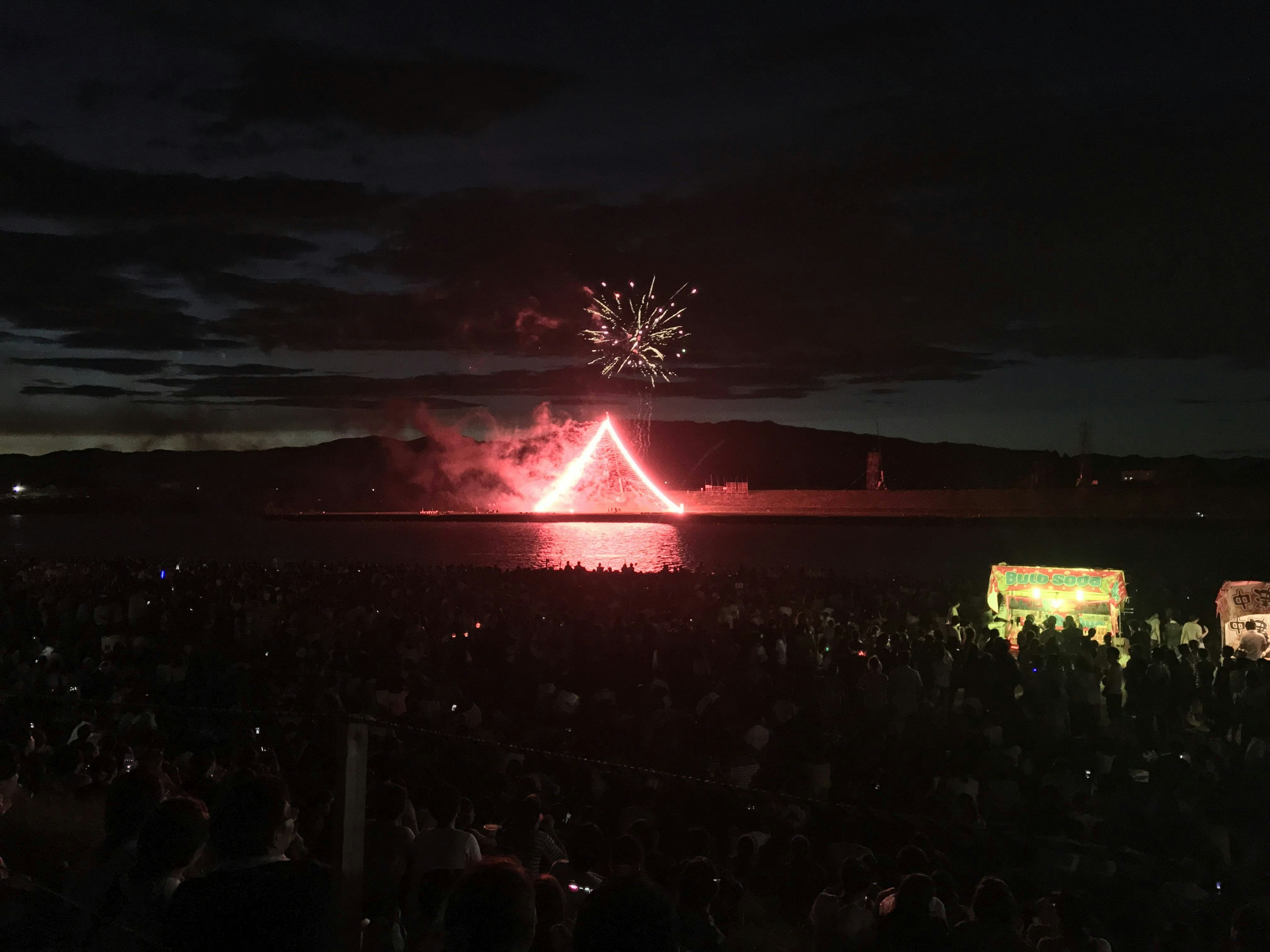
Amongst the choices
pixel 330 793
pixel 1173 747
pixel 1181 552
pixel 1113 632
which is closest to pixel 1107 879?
pixel 1173 747

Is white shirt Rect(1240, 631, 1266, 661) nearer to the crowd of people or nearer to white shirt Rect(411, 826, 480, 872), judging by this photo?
the crowd of people

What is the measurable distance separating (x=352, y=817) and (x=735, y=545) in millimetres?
53194

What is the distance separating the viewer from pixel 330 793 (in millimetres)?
4715

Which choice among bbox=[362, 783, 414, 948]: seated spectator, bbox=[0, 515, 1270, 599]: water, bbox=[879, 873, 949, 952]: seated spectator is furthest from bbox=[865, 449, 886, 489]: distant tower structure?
bbox=[879, 873, 949, 952]: seated spectator

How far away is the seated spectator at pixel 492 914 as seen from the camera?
7.25 feet

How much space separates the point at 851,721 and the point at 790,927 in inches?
145

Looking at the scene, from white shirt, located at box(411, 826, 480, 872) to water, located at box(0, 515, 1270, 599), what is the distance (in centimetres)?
2667

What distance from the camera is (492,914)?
2225 millimetres

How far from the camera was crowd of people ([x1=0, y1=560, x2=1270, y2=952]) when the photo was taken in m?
2.69

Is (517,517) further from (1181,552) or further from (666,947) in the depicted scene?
(666,947)

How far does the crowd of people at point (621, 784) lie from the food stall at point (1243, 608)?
0.31 meters

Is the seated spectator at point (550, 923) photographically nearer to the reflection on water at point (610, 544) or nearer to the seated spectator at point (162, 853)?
the seated spectator at point (162, 853)

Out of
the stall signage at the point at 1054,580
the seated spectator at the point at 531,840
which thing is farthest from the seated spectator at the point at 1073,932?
the stall signage at the point at 1054,580

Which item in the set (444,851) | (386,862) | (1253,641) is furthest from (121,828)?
(1253,641)
